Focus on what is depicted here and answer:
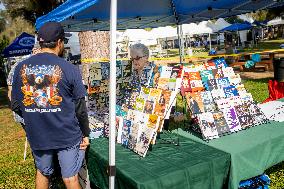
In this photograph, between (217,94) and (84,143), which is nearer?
(84,143)

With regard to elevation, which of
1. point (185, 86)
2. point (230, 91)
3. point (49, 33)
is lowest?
point (230, 91)

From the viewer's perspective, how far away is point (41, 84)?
108 inches

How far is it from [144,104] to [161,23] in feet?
13.7

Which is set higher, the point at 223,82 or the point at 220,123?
Result: the point at 223,82

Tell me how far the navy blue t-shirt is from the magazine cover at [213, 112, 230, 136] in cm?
188

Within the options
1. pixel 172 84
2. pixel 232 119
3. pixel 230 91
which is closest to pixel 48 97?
pixel 172 84

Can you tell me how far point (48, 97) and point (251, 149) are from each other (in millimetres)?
2255

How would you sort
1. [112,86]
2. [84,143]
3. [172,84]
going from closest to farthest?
[112,86]
[84,143]
[172,84]

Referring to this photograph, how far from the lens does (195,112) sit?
401 centimetres

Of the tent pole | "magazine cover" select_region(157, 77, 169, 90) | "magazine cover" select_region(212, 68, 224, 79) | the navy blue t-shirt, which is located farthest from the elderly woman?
the navy blue t-shirt

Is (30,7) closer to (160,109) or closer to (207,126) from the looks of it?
(160,109)

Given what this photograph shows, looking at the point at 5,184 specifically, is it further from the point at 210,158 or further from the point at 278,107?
the point at 278,107

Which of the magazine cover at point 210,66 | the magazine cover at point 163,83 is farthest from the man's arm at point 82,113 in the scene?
the magazine cover at point 210,66

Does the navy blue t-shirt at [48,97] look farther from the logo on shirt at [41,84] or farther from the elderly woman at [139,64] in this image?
the elderly woman at [139,64]
